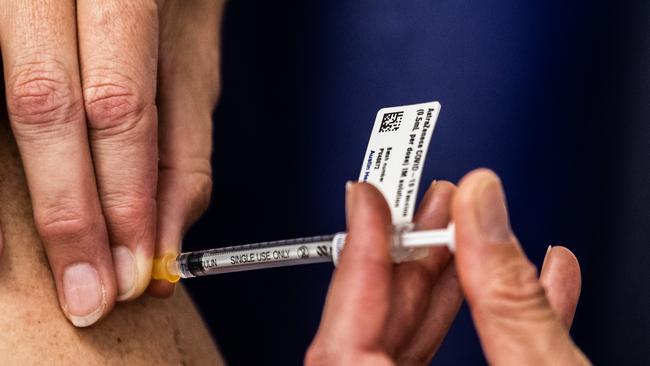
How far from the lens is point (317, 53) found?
1.25 metres

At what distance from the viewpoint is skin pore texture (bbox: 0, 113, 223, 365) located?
2.40ft

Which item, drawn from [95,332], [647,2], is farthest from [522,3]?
[95,332]

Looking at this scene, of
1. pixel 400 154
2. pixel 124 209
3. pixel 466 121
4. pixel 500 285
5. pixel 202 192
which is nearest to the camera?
pixel 500 285

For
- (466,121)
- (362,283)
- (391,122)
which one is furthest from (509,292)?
(466,121)

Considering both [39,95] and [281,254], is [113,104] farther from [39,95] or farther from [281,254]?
[281,254]

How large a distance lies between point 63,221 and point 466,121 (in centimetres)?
69

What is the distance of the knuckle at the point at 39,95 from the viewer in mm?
735

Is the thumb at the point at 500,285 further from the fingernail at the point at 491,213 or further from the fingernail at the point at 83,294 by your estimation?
the fingernail at the point at 83,294

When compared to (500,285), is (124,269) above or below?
below

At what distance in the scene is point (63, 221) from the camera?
75cm

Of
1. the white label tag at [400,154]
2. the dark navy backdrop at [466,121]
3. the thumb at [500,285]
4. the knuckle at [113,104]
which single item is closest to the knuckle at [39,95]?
the knuckle at [113,104]

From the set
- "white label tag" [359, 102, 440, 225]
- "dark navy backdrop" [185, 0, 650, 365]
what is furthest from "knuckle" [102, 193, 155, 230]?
"dark navy backdrop" [185, 0, 650, 365]

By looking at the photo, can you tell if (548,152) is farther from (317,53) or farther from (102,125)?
(102,125)

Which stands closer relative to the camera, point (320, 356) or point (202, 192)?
point (320, 356)
